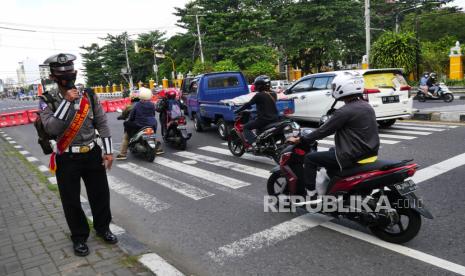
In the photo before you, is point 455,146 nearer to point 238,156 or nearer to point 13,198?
point 238,156

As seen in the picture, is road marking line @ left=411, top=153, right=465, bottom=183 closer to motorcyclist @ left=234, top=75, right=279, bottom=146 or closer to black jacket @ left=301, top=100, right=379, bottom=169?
black jacket @ left=301, top=100, right=379, bottom=169

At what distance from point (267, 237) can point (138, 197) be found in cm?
274

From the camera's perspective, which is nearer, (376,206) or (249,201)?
(376,206)

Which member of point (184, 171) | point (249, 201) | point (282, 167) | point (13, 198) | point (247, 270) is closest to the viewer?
point (247, 270)

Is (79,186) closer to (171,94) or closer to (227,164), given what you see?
(227,164)

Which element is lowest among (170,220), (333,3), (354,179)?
(170,220)

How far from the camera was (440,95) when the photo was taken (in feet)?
58.5

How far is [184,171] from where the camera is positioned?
7.88 metres

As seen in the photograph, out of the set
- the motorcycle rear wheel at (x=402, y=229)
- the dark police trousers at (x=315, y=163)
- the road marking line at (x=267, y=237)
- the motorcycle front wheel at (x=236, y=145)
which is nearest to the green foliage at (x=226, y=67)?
the motorcycle front wheel at (x=236, y=145)

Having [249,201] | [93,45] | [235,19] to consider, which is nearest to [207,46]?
[235,19]

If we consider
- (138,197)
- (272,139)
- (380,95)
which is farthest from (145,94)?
(380,95)

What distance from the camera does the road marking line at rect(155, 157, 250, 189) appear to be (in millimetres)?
6686

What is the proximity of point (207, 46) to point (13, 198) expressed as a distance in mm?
40519

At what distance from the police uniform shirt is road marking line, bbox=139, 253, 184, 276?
53.1 inches
